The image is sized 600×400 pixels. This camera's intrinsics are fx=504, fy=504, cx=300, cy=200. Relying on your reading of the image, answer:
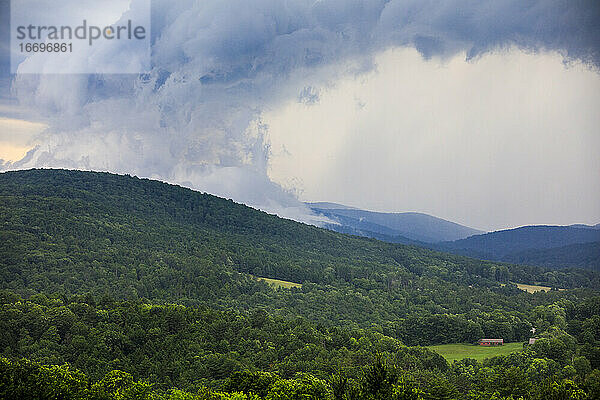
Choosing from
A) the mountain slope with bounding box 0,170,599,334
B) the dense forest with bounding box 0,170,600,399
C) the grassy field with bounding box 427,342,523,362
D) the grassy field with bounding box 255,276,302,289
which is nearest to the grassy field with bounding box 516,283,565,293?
the dense forest with bounding box 0,170,600,399

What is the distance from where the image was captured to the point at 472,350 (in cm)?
6450

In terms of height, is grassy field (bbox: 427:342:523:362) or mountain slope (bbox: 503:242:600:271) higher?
mountain slope (bbox: 503:242:600:271)

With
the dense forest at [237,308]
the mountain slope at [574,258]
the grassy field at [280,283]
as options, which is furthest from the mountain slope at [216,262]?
the mountain slope at [574,258]

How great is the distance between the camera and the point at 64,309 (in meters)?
53.8

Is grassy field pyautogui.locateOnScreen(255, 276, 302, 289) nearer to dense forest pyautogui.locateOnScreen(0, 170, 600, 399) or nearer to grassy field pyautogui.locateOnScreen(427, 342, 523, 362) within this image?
dense forest pyautogui.locateOnScreen(0, 170, 600, 399)

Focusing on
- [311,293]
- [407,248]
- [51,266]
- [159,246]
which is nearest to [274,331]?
[311,293]

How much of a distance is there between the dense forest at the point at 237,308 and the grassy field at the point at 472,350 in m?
2.92

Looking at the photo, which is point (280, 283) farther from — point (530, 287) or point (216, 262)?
point (530, 287)

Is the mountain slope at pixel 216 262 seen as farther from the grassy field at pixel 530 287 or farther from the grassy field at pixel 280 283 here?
the grassy field at pixel 530 287

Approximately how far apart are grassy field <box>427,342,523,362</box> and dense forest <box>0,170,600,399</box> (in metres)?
2.92

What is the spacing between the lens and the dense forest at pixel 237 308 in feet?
118

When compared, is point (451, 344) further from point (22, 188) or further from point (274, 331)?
point (22, 188)

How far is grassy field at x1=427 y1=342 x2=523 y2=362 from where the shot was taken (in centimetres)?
5994

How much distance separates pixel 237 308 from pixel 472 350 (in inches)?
1360
